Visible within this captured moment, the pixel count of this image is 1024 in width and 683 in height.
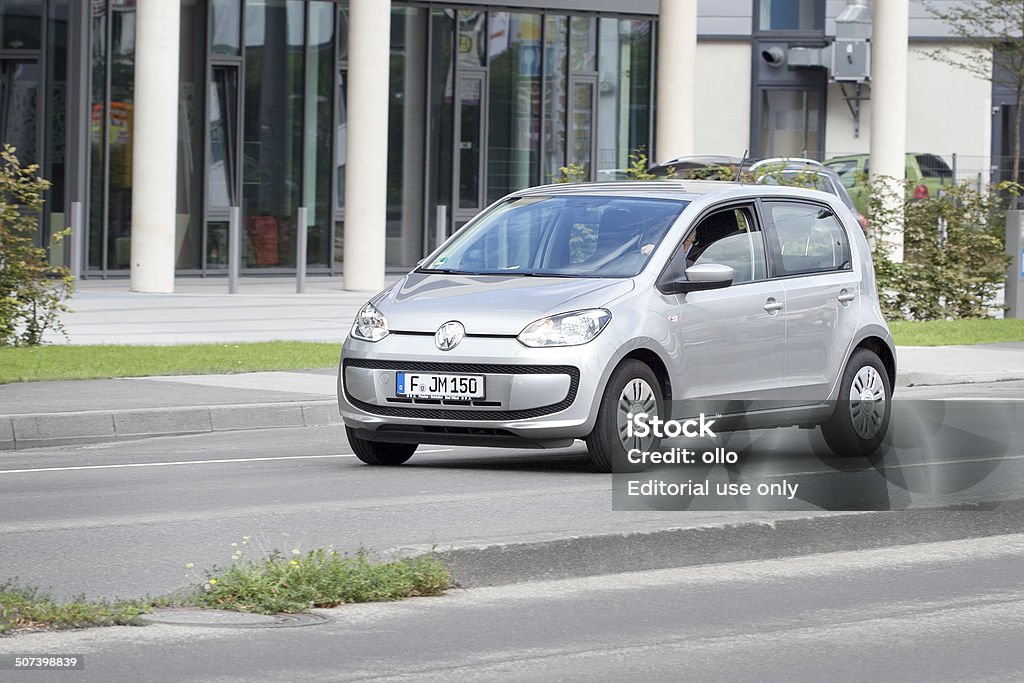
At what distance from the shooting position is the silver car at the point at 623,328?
10438 millimetres

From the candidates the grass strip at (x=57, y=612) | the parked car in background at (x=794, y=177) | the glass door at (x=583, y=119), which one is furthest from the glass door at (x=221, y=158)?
the grass strip at (x=57, y=612)

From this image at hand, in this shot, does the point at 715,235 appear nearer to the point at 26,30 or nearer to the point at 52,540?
the point at 52,540

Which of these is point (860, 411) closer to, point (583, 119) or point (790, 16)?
point (583, 119)

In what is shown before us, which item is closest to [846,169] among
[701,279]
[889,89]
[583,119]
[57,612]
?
[583,119]

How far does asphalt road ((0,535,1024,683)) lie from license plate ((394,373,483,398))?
256cm

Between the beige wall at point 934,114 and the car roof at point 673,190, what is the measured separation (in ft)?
129

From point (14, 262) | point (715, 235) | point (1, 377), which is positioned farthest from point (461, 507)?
point (14, 262)

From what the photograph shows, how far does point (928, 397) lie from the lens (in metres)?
16.0

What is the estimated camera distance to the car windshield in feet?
36.8

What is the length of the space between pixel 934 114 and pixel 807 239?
133 feet

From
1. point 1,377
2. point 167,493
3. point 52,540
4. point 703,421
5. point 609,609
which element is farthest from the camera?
point 1,377

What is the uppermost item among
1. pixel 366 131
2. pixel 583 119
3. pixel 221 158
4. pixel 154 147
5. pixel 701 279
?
pixel 583 119

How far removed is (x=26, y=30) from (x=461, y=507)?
22.1m

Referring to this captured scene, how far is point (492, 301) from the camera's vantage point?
10641 mm
